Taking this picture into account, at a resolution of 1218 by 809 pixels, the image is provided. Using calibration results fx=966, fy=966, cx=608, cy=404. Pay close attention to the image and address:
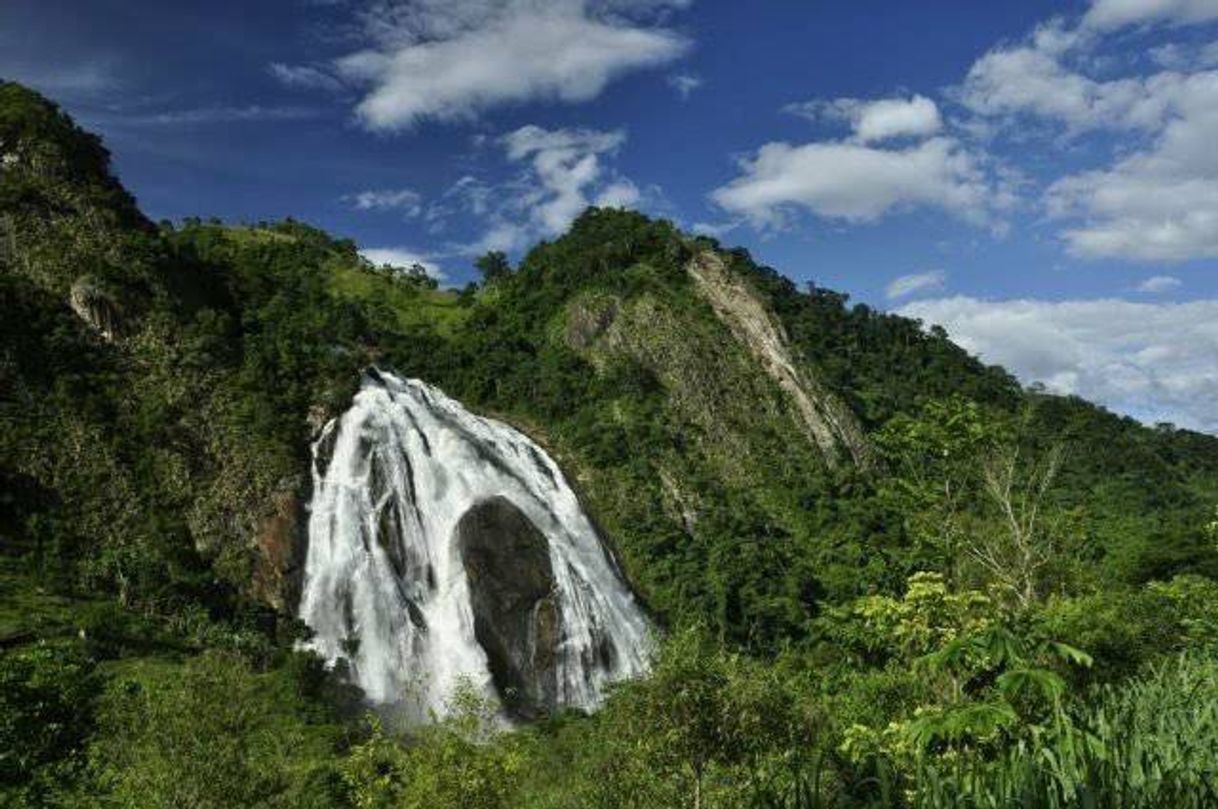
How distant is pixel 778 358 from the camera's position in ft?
328

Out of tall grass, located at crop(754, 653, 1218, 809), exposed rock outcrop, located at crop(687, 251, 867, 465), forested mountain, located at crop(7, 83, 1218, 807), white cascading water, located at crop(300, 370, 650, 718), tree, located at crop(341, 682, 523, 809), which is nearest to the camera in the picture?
tall grass, located at crop(754, 653, 1218, 809)

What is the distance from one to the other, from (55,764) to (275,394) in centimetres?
3558

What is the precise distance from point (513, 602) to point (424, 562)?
229 inches

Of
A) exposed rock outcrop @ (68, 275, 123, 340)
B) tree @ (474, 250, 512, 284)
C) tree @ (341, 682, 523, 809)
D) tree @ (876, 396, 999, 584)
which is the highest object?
tree @ (474, 250, 512, 284)

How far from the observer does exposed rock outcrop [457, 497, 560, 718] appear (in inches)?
1969

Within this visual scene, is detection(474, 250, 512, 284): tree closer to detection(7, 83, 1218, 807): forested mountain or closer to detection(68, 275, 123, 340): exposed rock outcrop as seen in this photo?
detection(7, 83, 1218, 807): forested mountain

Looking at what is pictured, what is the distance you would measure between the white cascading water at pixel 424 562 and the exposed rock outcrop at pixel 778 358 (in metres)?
37.0

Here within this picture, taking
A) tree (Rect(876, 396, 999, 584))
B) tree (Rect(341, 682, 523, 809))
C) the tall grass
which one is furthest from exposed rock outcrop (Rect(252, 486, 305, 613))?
the tall grass

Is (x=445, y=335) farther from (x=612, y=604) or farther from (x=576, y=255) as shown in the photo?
(x=612, y=604)

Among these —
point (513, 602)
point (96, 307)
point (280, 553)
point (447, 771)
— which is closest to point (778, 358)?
point (513, 602)

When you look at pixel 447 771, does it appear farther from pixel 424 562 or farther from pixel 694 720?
pixel 424 562

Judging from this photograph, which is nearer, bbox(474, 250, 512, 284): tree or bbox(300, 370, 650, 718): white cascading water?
bbox(300, 370, 650, 718): white cascading water

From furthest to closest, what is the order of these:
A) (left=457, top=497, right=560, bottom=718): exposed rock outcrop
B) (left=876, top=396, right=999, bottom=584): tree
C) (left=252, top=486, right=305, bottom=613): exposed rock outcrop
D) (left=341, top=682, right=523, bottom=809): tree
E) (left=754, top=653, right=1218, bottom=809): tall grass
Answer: (left=252, top=486, right=305, bottom=613): exposed rock outcrop, (left=457, top=497, right=560, bottom=718): exposed rock outcrop, (left=876, top=396, right=999, bottom=584): tree, (left=341, top=682, right=523, bottom=809): tree, (left=754, top=653, right=1218, bottom=809): tall grass

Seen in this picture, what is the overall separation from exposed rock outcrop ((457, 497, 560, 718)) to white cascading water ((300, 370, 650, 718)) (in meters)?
0.53
